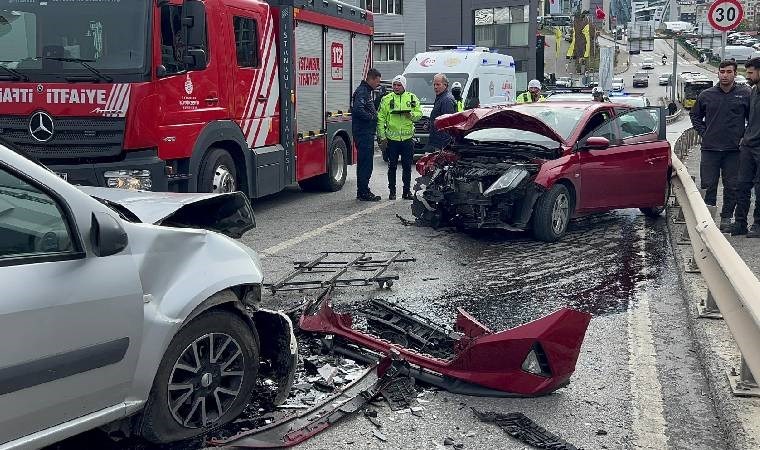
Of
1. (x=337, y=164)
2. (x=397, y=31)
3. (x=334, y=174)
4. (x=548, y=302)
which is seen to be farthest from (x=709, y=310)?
(x=397, y=31)

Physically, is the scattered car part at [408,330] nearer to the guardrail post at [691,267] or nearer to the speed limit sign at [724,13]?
the guardrail post at [691,267]

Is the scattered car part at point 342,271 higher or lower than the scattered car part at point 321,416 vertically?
higher

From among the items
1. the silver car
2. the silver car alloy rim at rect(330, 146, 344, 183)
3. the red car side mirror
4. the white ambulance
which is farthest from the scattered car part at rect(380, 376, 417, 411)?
the white ambulance

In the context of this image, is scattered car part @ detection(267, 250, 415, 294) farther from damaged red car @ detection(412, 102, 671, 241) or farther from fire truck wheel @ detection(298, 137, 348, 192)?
fire truck wheel @ detection(298, 137, 348, 192)

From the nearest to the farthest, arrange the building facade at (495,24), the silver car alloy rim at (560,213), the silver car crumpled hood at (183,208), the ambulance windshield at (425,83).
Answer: the silver car crumpled hood at (183,208) → the silver car alloy rim at (560,213) → the ambulance windshield at (425,83) → the building facade at (495,24)

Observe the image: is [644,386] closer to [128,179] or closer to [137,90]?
[128,179]

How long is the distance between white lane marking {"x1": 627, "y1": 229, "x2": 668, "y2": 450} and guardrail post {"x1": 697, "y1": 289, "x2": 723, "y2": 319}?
1.20 ft

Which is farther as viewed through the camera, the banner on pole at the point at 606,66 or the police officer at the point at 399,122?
the banner on pole at the point at 606,66

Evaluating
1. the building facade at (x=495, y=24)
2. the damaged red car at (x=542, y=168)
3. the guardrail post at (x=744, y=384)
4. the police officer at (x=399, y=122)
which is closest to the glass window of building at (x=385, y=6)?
the building facade at (x=495, y=24)

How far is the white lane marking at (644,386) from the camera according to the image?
163 inches

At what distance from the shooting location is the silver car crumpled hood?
13.2ft

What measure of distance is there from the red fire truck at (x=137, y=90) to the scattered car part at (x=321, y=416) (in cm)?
422

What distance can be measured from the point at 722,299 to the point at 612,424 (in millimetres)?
1411

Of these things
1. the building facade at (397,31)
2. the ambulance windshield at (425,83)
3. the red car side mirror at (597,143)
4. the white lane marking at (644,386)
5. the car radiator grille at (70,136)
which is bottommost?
the white lane marking at (644,386)
